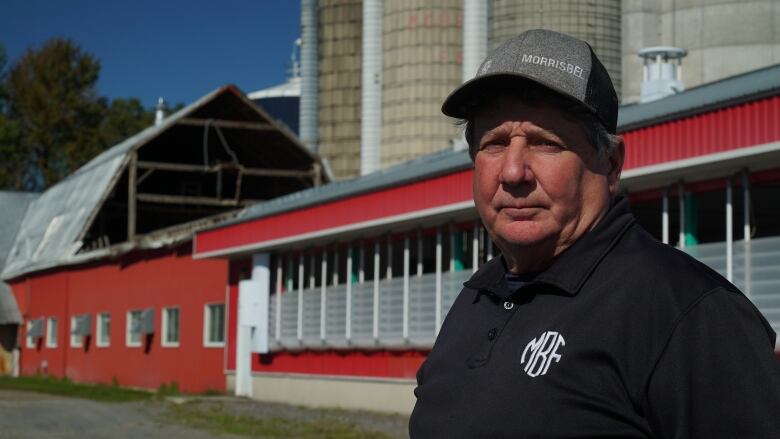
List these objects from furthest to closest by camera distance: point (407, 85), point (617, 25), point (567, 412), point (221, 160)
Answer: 1. point (407, 85)
2. point (617, 25)
3. point (221, 160)
4. point (567, 412)

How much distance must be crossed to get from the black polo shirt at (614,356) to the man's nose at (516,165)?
0.15 m

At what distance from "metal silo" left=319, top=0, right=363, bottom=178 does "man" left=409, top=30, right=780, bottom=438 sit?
150ft

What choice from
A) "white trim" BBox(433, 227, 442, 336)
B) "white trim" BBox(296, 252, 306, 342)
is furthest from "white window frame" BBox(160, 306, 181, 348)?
"white trim" BBox(433, 227, 442, 336)

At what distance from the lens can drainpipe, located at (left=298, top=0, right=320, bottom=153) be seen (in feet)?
162

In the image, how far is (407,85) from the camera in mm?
45938

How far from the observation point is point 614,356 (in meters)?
2.14

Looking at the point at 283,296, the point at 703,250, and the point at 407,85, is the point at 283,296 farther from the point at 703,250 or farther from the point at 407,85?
the point at 407,85

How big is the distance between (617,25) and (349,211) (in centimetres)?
2227

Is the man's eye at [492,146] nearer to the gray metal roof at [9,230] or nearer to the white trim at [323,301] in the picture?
the white trim at [323,301]

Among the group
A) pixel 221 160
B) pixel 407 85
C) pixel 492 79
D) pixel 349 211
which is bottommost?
pixel 492 79

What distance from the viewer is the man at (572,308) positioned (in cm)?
203

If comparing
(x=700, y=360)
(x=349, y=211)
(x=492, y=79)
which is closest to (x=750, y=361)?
(x=700, y=360)

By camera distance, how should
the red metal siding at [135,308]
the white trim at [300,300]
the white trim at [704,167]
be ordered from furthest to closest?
the red metal siding at [135,308], the white trim at [300,300], the white trim at [704,167]

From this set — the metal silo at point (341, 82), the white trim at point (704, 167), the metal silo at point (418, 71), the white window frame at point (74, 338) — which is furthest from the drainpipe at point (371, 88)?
the white trim at point (704, 167)
